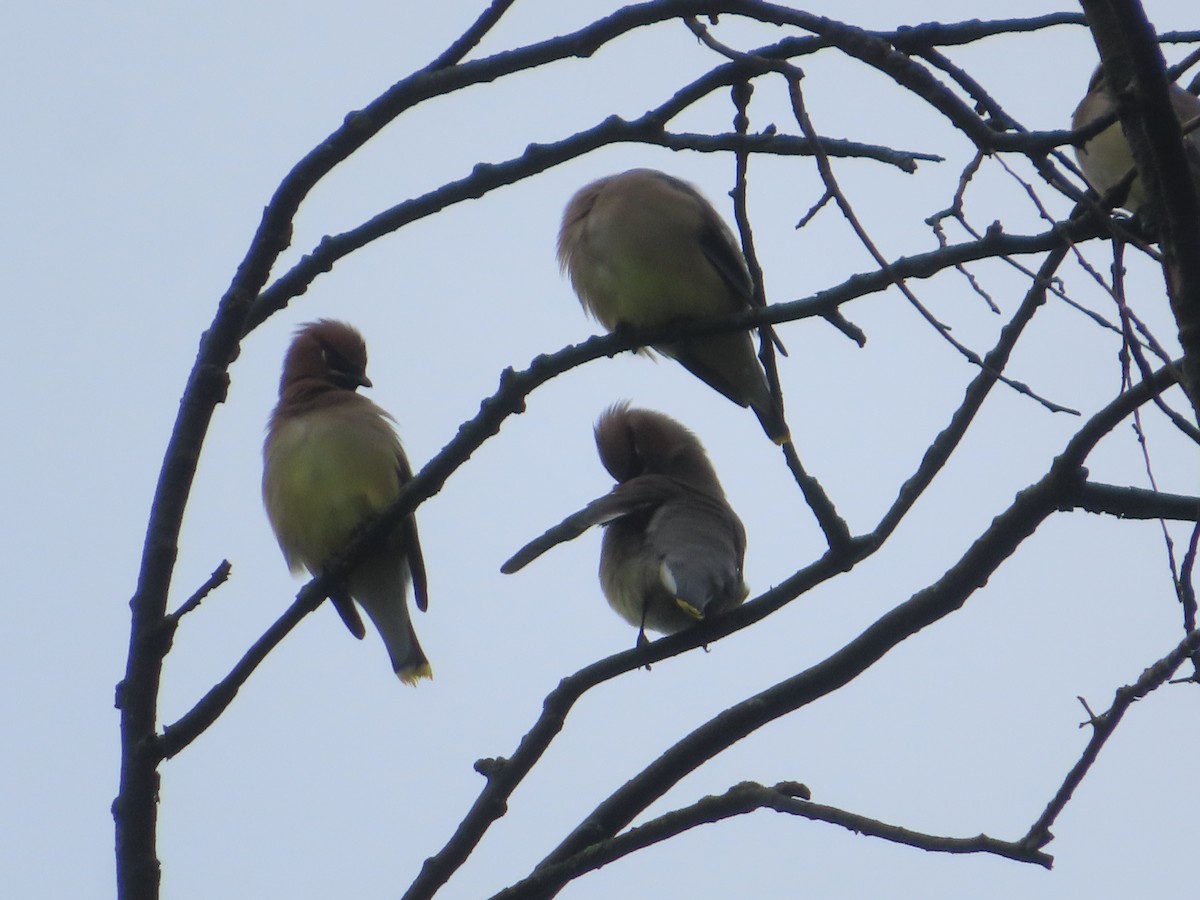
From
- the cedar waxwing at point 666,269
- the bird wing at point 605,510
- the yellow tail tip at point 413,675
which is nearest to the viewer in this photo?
the bird wing at point 605,510

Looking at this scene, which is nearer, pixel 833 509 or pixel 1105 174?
pixel 833 509

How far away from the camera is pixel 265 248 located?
272 centimetres

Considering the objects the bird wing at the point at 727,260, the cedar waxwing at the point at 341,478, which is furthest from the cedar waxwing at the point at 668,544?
the bird wing at the point at 727,260

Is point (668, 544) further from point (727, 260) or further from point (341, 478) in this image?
point (341, 478)

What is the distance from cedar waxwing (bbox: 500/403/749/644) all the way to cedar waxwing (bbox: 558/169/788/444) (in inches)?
17.3

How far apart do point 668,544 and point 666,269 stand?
0.92m

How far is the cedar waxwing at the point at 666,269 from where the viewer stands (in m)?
4.71

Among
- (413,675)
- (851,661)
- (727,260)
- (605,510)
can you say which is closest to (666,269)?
(727,260)

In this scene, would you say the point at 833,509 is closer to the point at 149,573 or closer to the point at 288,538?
the point at 149,573

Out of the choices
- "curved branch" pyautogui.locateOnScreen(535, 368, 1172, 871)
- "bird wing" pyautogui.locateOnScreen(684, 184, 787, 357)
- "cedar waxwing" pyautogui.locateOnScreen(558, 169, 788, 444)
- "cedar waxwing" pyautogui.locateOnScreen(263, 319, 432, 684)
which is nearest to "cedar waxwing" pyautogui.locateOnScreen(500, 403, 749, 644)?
"cedar waxwing" pyautogui.locateOnScreen(558, 169, 788, 444)

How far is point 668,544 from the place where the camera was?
5039mm

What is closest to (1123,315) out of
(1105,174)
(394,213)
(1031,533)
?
(1031,533)

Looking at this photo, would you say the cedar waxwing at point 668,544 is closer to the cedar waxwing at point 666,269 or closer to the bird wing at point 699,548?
the bird wing at point 699,548

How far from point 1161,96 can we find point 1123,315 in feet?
1.19
